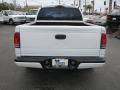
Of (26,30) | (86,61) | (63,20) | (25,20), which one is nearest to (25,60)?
(26,30)

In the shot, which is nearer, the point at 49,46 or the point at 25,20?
the point at 49,46

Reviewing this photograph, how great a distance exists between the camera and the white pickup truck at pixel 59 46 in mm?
6004

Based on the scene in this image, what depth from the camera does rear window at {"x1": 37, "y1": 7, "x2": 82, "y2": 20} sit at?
8875 mm

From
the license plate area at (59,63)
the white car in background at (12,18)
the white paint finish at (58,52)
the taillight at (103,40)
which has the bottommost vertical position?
the white car in background at (12,18)

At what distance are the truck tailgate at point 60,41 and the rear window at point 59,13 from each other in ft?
9.53

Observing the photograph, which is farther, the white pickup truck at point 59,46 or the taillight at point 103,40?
the taillight at point 103,40

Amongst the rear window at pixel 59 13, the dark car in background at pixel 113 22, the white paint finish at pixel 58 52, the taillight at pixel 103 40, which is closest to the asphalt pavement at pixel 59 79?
the white paint finish at pixel 58 52

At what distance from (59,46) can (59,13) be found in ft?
10.2

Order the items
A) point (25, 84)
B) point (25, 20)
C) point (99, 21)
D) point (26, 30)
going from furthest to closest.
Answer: point (25, 20), point (99, 21), point (25, 84), point (26, 30)

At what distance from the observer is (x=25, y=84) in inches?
253

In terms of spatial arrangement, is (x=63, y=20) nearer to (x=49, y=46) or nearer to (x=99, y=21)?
(x=49, y=46)

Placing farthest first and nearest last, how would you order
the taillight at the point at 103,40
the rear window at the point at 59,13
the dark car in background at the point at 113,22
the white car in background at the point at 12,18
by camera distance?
the white car in background at the point at 12,18, the dark car in background at the point at 113,22, the rear window at the point at 59,13, the taillight at the point at 103,40

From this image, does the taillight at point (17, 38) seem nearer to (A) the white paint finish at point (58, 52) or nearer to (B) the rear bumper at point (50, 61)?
(A) the white paint finish at point (58, 52)

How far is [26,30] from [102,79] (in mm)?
2327
